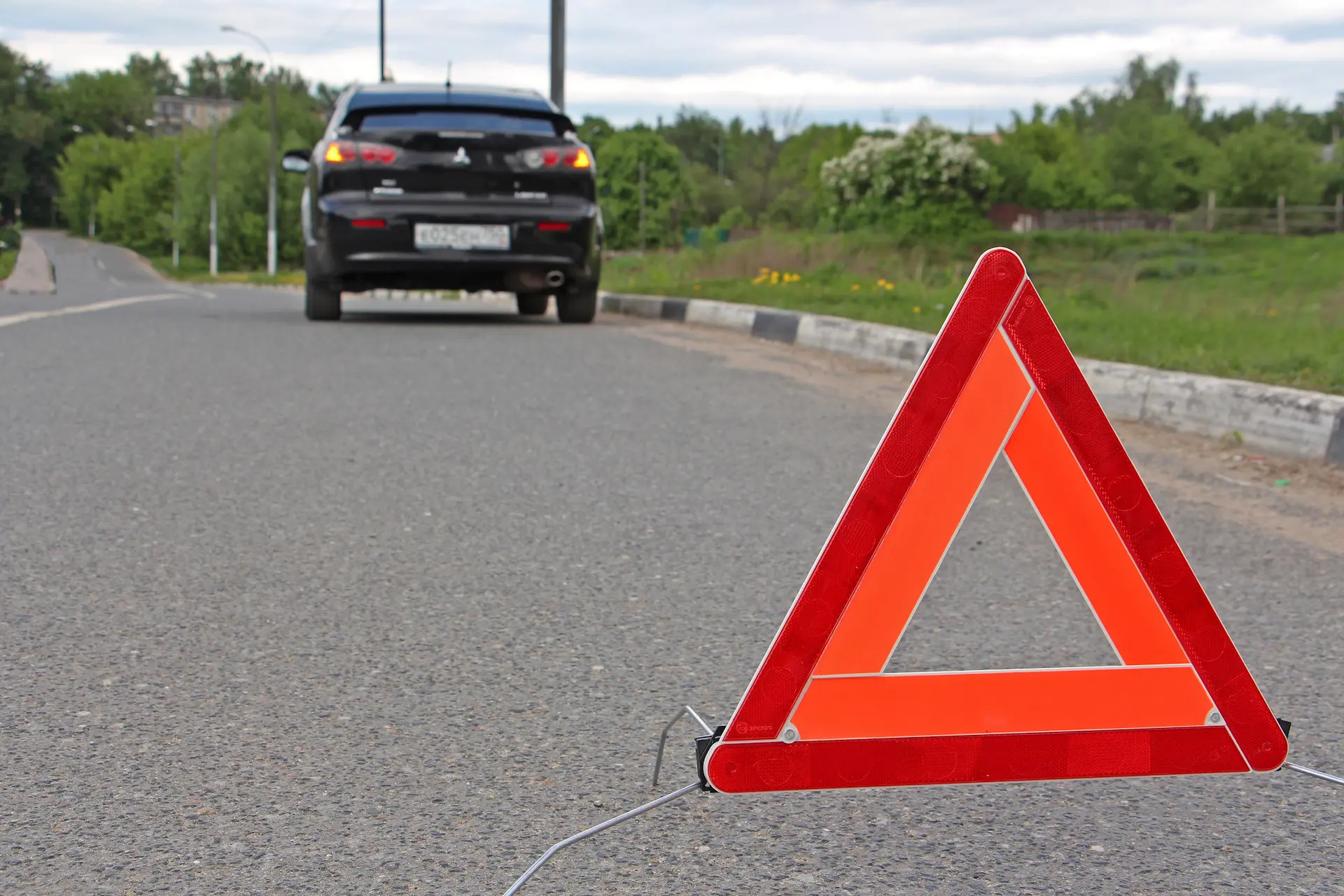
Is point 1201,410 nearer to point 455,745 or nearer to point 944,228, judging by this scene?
point 455,745

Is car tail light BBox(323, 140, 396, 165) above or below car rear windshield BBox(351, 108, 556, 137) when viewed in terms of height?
below

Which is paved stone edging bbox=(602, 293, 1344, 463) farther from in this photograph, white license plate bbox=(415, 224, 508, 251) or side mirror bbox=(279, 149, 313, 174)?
side mirror bbox=(279, 149, 313, 174)

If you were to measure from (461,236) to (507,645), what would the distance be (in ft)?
25.8

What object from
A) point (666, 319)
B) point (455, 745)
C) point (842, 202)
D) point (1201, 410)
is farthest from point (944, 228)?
point (455, 745)

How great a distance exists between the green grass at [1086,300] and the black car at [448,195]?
199 cm

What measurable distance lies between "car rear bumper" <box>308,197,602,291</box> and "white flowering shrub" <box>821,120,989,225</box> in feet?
124

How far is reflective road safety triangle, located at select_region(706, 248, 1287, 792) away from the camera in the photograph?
218cm

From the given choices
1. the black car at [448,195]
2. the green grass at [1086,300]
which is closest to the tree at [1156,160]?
the green grass at [1086,300]

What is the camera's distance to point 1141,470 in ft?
18.1

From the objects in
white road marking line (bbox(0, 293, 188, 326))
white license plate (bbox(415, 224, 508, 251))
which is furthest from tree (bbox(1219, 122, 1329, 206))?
white license plate (bbox(415, 224, 508, 251))

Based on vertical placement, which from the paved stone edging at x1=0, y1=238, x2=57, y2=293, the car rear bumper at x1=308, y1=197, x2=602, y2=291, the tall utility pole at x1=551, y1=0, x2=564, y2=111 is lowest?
the paved stone edging at x1=0, y1=238, x2=57, y2=293

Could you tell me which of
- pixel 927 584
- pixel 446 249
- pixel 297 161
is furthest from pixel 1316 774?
pixel 297 161

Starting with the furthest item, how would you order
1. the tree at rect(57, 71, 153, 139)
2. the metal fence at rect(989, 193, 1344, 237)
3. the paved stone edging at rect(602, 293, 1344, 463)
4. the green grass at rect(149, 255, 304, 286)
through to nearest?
the tree at rect(57, 71, 153, 139) → the metal fence at rect(989, 193, 1344, 237) → the green grass at rect(149, 255, 304, 286) → the paved stone edging at rect(602, 293, 1344, 463)

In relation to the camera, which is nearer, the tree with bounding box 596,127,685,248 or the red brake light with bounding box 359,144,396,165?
the red brake light with bounding box 359,144,396,165
